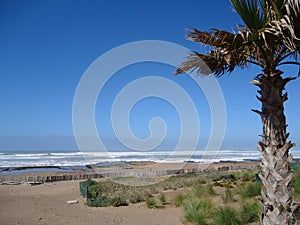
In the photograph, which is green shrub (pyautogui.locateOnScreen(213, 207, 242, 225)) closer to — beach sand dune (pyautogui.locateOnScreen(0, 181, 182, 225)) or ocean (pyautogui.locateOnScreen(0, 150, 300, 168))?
beach sand dune (pyautogui.locateOnScreen(0, 181, 182, 225))

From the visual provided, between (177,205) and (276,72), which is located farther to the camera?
(177,205)

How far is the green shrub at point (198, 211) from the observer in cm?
764

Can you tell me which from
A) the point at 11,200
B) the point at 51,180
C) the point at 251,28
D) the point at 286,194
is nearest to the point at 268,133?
the point at 286,194

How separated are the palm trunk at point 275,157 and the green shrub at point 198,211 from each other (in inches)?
143

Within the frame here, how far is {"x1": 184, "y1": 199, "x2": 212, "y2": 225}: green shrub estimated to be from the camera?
764cm

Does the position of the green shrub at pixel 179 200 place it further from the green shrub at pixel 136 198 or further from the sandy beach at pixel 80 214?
the green shrub at pixel 136 198

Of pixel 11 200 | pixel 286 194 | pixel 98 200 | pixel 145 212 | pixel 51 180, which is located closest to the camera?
pixel 286 194

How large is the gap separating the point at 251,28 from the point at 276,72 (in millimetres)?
846

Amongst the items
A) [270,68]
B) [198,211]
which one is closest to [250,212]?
[198,211]

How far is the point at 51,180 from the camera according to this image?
22312mm

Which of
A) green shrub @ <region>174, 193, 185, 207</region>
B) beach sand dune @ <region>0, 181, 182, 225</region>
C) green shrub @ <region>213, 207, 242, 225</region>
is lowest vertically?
beach sand dune @ <region>0, 181, 182, 225</region>

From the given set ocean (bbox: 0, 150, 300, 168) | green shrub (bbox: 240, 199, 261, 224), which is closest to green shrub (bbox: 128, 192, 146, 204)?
green shrub (bbox: 240, 199, 261, 224)

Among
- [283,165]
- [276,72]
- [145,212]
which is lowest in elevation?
[145,212]

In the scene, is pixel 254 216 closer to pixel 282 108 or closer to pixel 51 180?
pixel 282 108
